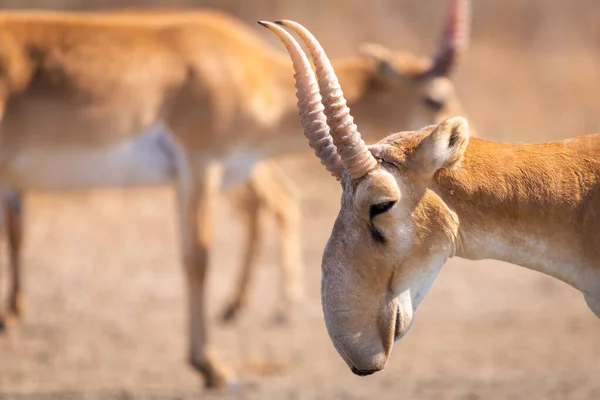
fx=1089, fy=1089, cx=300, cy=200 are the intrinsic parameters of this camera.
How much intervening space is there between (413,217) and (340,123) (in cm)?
52

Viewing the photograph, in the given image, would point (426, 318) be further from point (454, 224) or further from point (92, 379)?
point (454, 224)

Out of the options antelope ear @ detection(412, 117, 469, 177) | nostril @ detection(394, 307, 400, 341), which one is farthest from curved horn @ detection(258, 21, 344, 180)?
nostril @ detection(394, 307, 400, 341)

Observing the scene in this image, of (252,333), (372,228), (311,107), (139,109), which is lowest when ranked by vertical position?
(252,333)

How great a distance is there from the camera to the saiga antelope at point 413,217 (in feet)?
15.6

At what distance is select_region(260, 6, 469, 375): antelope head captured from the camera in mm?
4742

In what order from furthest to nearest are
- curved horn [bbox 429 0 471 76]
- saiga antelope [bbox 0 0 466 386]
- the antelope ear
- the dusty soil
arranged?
curved horn [bbox 429 0 471 76], saiga antelope [bbox 0 0 466 386], the dusty soil, the antelope ear

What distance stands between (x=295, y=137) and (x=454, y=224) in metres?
5.86

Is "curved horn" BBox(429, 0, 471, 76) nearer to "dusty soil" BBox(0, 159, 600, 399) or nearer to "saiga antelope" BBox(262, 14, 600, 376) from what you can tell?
"dusty soil" BBox(0, 159, 600, 399)

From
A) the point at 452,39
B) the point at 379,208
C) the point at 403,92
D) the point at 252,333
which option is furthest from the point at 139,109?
the point at 379,208

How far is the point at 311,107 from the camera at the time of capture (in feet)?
16.0

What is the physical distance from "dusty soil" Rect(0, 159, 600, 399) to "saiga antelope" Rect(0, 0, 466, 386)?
106cm

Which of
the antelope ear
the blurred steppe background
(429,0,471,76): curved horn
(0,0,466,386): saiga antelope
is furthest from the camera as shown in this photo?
(429,0,471,76): curved horn

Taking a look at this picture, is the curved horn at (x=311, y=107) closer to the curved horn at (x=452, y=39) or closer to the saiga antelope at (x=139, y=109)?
the saiga antelope at (x=139, y=109)

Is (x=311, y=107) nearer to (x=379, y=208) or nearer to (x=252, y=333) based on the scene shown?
(x=379, y=208)
